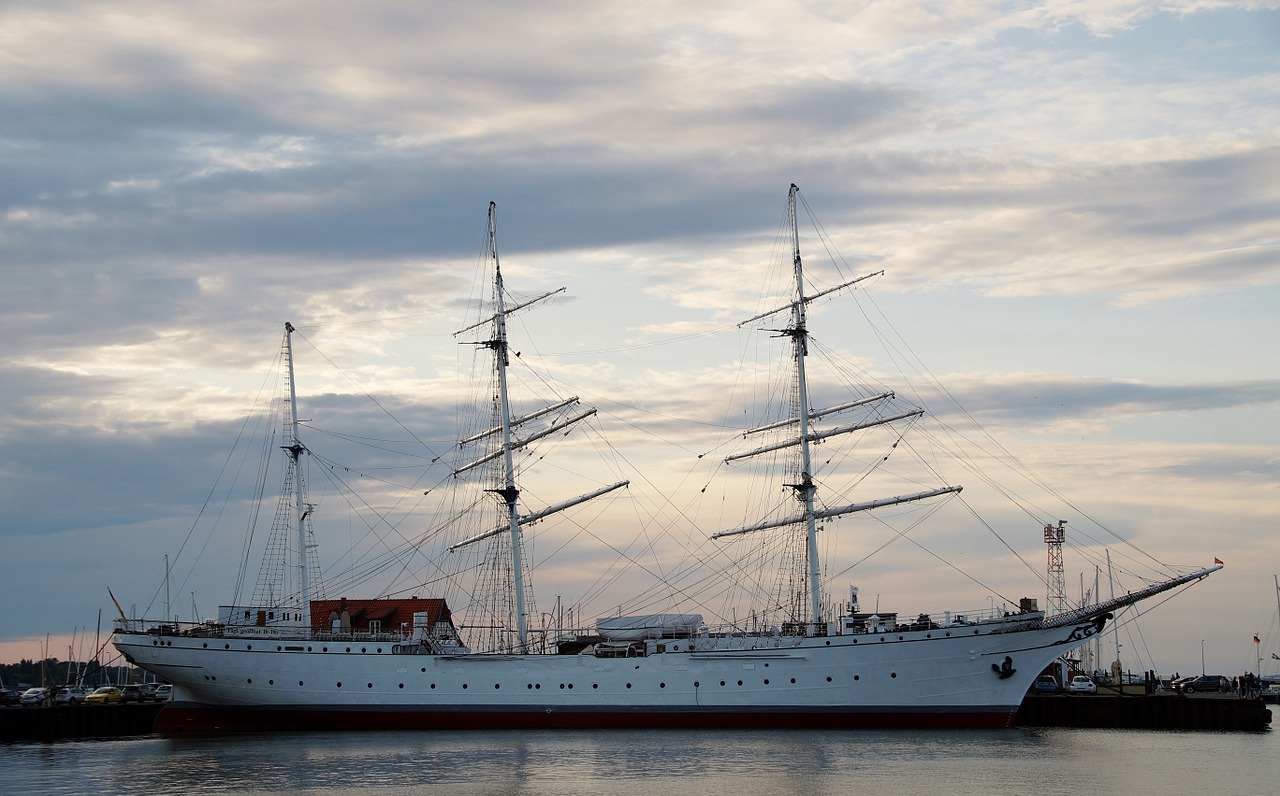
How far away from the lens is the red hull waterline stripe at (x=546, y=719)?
55.4 metres

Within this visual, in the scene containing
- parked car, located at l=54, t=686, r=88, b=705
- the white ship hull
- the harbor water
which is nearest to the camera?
A: the harbor water

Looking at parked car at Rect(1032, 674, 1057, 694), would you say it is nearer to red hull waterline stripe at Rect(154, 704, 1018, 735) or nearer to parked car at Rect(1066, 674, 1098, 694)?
parked car at Rect(1066, 674, 1098, 694)

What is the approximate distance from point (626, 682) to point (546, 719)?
423cm

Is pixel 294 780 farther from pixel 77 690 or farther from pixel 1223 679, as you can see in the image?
pixel 1223 679

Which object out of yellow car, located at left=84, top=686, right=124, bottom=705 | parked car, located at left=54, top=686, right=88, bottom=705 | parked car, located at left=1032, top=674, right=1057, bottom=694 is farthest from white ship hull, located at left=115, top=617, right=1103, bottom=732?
parked car, located at left=54, top=686, right=88, bottom=705

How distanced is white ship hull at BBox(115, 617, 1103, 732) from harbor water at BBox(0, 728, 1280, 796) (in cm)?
134

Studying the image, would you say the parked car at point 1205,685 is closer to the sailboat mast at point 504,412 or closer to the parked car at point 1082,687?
the parked car at point 1082,687

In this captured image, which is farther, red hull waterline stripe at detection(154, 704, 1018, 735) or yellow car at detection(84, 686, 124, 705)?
yellow car at detection(84, 686, 124, 705)

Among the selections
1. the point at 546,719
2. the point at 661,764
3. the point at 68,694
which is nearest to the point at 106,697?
the point at 68,694

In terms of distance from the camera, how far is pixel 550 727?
192 feet

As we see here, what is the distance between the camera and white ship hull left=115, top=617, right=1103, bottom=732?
55375 millimetres

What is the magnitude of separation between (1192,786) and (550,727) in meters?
28.2

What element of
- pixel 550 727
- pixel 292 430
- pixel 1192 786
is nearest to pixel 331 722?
pixel 550 727

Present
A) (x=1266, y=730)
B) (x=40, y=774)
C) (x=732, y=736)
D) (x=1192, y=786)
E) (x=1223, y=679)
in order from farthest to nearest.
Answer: (x=1223, y=679) → (x=1266, y=730) → (x=732, y=736) → (x=40, y=774) → (x=1192, y=786)
